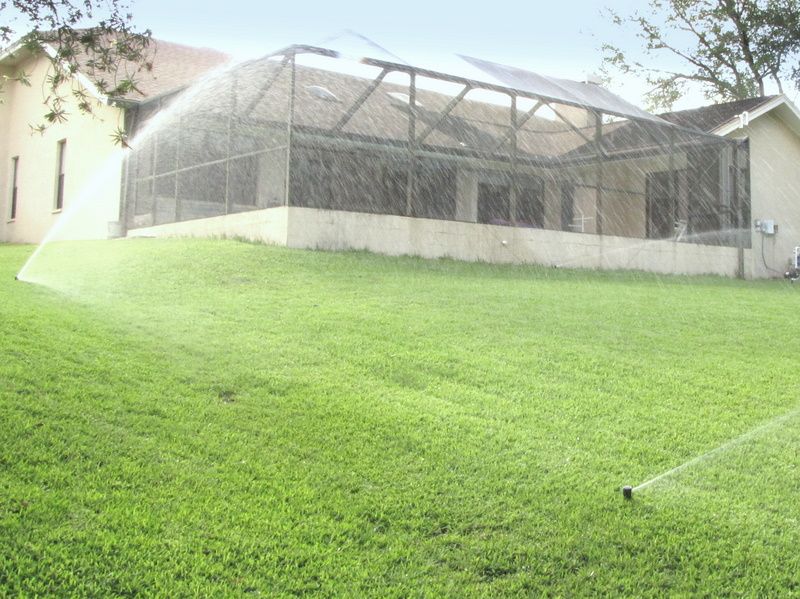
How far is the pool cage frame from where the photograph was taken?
13.9m

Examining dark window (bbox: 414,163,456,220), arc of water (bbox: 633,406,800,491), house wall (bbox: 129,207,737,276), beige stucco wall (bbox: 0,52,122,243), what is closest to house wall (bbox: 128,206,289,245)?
house wall (bbox: 129,207,737,276)

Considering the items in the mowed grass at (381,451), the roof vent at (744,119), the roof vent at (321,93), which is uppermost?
the roof vent at (744,119)

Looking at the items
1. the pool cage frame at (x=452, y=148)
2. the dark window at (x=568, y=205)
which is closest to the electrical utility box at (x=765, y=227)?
the pool cage frame at (x=452, y=148)

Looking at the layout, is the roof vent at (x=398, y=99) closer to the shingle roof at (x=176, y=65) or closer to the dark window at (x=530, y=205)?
the shingle roof at (x=176, y=65)

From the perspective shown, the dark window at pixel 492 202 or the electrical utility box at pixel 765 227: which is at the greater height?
the dark window at pixel 492 202

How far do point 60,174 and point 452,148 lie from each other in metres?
9.50

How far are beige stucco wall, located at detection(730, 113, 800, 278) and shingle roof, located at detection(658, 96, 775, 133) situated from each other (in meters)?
0.47

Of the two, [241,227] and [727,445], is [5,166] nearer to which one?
[241,227]

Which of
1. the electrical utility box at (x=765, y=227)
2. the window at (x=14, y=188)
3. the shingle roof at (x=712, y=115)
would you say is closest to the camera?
the electrical utility box at (x=765, y=227)

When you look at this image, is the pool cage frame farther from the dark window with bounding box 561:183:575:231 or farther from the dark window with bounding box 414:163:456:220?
the dark window with bounding box 561:183:575:231

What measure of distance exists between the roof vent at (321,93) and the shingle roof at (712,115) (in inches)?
359

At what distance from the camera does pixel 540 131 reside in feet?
67.1

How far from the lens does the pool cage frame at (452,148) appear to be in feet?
45.5

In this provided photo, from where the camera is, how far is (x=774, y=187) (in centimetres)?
2173
